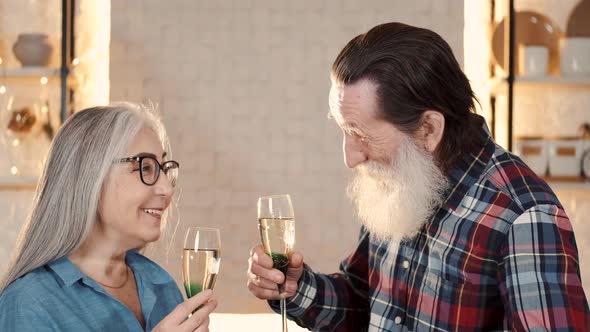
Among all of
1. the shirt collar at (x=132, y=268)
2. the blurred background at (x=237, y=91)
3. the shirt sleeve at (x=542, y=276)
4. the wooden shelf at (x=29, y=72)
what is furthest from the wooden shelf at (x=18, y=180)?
the shirt sleeve at (x=542, y=276)

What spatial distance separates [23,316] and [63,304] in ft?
0.33

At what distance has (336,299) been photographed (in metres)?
2.09

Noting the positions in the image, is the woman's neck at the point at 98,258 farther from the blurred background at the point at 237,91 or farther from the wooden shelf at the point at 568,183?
the wooden shelf at the point at 568,183

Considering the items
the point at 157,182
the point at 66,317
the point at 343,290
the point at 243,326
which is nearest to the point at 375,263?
the point at 343,290

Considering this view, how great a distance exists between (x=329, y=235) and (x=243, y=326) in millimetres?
580

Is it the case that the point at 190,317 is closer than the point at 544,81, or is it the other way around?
the point at 190,317

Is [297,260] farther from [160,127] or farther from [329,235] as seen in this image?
[329,235]

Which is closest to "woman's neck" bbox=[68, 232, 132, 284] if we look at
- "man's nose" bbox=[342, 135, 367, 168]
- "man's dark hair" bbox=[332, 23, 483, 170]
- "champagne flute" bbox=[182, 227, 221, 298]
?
"champagne flute" bbox=[182, 227, 221, 298]

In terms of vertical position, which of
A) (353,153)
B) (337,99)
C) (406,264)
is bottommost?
(406,264)

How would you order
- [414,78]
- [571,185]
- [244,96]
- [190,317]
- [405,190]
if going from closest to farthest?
[190,317] < [414,78] < [405,190] < [571,185] < [244,96]

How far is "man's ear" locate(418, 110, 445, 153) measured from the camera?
1.83 metres

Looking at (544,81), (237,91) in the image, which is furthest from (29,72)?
(544,81)

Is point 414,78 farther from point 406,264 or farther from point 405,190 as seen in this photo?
point 406,264

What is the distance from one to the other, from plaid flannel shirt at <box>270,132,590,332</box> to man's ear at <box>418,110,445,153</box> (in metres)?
0.08
